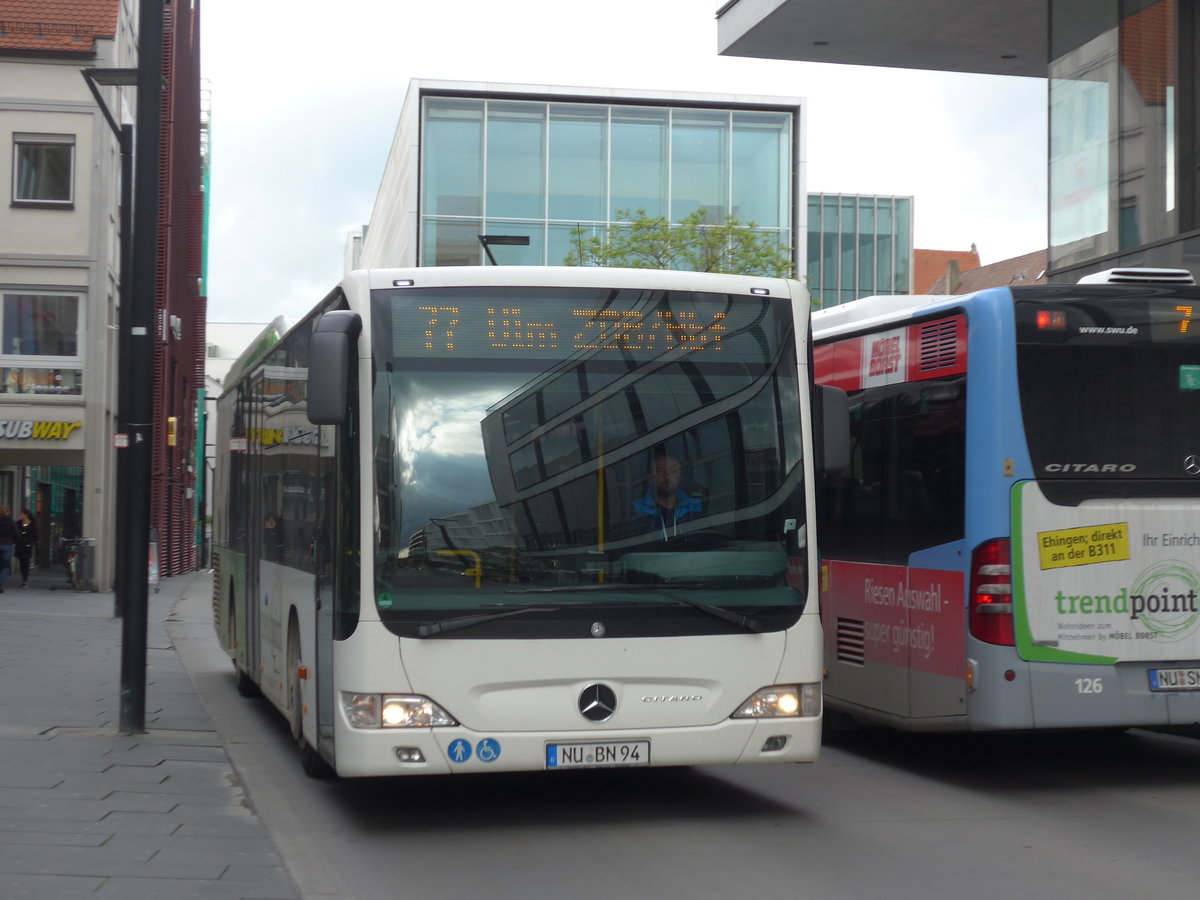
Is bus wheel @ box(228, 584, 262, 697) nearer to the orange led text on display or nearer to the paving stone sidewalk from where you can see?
the paving stone sidewalk

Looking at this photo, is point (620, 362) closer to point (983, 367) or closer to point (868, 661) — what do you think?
point (983, 367)

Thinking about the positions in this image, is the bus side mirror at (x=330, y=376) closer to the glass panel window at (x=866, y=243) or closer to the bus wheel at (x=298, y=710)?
the bus wheel at (x=298, y=710)

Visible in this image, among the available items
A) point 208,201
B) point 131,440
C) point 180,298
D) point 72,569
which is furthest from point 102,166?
point 208,201

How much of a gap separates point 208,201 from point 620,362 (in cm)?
6675

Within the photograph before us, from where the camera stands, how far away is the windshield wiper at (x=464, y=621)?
7809 mm

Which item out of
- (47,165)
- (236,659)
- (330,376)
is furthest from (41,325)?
(330,376)

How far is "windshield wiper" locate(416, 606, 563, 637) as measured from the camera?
781 centimetres

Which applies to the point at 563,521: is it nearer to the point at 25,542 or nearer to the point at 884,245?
the point at 25,542

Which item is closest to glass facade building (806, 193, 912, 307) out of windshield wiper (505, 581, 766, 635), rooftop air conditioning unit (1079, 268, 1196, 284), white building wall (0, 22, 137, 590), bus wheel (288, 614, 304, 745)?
white building wall (0, 22, 137, 590)

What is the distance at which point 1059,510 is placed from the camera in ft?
30.5

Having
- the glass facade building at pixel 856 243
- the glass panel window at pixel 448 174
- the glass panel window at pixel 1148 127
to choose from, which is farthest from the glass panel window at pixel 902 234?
the glass panel window at pixel 1148 127

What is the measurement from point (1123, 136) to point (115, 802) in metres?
14.8

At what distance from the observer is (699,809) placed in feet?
28.6

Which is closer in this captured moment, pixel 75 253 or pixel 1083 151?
pixel 1083 151
